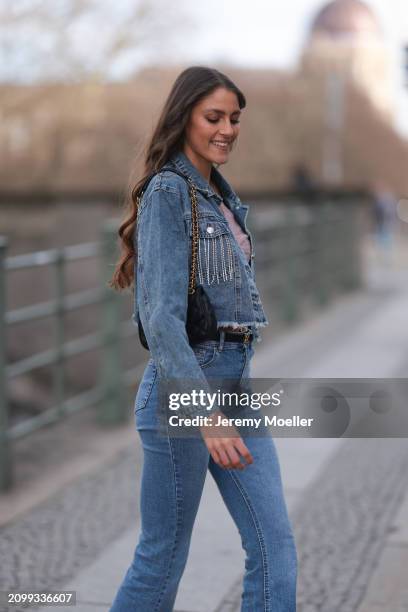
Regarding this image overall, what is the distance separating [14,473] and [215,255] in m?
3.66

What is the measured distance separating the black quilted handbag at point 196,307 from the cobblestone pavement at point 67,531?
5.06ft

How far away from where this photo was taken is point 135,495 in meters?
5.38

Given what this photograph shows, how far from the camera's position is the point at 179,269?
8.18 ft

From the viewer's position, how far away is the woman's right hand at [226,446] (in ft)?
8.04

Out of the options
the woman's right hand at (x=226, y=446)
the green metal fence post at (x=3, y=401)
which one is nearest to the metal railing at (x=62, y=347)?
the green metal fence post at (x=3, y=401)

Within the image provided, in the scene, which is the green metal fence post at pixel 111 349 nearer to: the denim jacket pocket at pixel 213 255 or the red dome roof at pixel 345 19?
the denim jacket pocket at pixel 213 255

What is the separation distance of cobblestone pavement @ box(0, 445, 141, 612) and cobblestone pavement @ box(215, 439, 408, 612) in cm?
66

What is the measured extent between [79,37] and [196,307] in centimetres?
2263

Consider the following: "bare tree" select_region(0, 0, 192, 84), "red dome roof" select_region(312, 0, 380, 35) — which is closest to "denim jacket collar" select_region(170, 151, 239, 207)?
"bare tree" select_region(0, 0, 192, 84)

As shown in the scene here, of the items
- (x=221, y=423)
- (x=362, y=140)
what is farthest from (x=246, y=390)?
(x=362, y=140)

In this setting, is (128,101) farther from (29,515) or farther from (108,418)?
(29,515)

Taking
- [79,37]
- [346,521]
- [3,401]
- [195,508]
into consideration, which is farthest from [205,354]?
[79,37]

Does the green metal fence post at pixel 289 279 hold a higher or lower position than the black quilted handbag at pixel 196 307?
lower

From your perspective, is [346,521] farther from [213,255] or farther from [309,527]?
[213,255]
